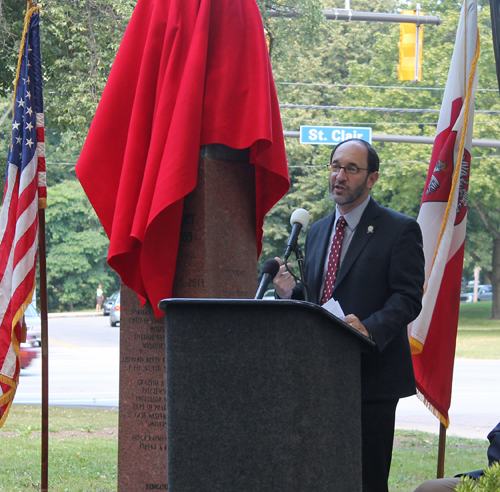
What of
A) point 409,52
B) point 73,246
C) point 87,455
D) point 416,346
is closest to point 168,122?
point 416,346

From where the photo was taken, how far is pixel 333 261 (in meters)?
3.06

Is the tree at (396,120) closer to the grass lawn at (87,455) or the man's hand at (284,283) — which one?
the grass lawn at (87,455)

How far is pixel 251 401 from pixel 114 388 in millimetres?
10900

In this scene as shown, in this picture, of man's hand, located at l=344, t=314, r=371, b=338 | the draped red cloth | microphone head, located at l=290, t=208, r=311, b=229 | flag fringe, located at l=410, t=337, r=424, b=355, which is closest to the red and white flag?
flag fringe, located at l=410, t=337, r=424, b=355

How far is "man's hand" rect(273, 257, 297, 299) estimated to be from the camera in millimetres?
2789

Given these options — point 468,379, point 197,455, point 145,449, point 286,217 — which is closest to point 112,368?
point 468,379

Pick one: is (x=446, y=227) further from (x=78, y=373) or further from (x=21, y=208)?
(x=78, y=373)

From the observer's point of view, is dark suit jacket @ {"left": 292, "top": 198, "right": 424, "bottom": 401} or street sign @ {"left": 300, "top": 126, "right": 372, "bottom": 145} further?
street sign @ {"left": 300, "top": 126, "right": 372, "bottom": 145}

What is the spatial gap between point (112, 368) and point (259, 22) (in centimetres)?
1290

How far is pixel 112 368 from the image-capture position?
15.1 metres

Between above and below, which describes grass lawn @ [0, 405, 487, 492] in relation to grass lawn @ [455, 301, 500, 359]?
above

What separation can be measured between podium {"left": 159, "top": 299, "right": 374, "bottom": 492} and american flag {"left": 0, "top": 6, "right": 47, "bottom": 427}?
10.5ft

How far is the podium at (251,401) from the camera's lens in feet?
5.96

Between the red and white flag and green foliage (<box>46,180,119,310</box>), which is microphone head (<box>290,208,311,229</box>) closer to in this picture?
the red and white flag
